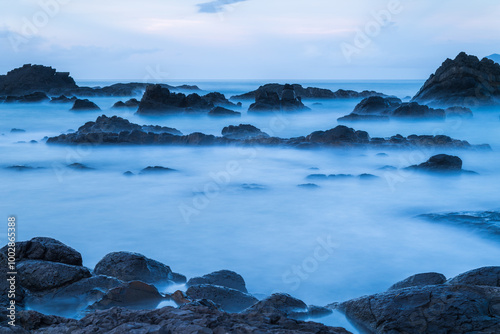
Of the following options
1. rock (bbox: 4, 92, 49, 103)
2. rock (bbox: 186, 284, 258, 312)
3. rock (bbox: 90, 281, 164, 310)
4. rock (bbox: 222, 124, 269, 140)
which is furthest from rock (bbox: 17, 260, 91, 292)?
rock (bbox: 4, 92, 49, 103)

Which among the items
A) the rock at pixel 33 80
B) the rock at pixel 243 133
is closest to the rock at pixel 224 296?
the rock at pixel 243 133

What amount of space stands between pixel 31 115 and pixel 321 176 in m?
25.5

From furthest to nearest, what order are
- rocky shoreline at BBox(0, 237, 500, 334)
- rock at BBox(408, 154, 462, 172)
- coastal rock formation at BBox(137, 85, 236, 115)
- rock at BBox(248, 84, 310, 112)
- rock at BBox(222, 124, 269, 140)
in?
rock at BBox(248, 84, 310, 112) → coastal rock formation at BBox(137, 85, 236, 115) → rock at BBox(222, 124, 269, 140) → rock at BBox(408, 154, 462, 172) → rocky shoreline at BBox(0, 237, 500, 334)

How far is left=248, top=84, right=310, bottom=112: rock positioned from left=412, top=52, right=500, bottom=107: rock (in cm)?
914

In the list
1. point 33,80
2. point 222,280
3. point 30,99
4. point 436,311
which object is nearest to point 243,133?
point 222,280

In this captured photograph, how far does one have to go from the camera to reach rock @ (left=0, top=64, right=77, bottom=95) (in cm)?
5016

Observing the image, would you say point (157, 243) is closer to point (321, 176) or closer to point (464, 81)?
point (321, 176)

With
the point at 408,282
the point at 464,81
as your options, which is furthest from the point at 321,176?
the point at 464,81

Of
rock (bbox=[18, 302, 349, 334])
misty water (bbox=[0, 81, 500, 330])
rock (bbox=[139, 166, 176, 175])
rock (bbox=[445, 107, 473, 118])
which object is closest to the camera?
rock (bbox=[18, 302, 349, 334])

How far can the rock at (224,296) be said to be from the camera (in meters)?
4.41

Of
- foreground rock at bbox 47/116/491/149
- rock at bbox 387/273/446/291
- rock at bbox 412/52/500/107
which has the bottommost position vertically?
rock at bbox 387/273/446/291

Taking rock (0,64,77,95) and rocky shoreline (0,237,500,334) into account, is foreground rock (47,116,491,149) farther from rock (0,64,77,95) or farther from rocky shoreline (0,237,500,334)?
rock (0,64,77,95)

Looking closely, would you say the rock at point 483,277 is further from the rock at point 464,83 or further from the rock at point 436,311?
the rock at point 464,83

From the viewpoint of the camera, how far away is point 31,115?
31.6 m
